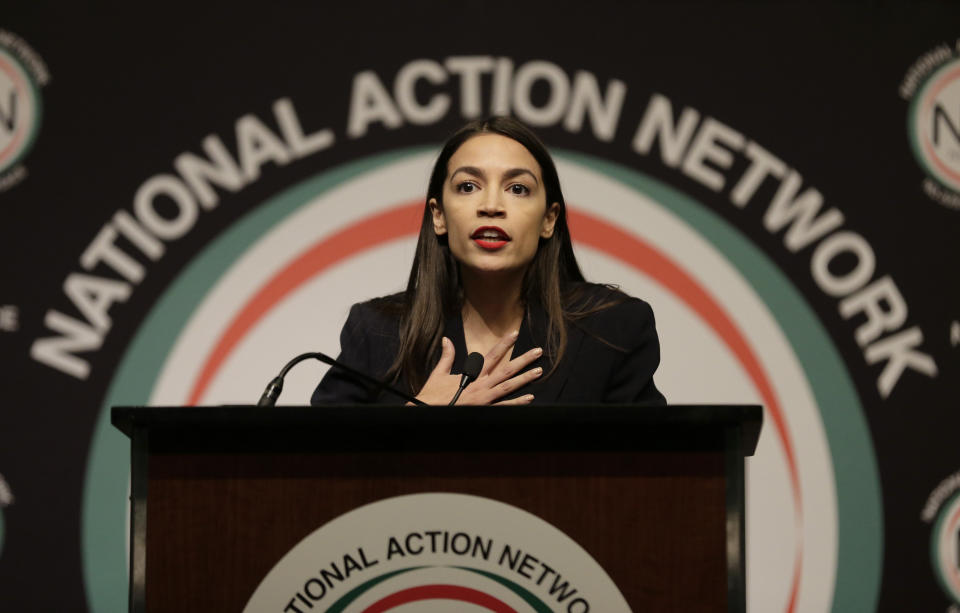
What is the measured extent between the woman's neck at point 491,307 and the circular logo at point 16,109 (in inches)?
73.2

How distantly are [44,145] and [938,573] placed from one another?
10.4 ft

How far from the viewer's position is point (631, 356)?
2.32 m

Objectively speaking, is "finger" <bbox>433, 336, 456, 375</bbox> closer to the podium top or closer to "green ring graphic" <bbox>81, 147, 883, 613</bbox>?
the podium top

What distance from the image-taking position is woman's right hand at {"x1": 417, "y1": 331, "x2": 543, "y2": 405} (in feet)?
6.57

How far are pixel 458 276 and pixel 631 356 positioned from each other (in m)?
A: 0.45

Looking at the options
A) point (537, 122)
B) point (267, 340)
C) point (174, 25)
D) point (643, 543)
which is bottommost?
point (643, 543)

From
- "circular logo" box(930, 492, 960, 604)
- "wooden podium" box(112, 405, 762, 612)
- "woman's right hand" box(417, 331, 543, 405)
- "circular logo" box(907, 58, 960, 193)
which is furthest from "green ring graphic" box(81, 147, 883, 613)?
"wooden podium" box(112, 405, 762, 612)

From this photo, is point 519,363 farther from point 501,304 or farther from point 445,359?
point 501,304

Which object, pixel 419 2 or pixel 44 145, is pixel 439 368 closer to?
pixel 419 2

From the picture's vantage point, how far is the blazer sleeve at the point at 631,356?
228 cm

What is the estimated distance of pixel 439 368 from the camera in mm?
2088

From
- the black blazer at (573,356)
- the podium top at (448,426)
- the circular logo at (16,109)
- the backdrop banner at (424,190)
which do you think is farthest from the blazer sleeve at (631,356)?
the circular logo at (16,109)

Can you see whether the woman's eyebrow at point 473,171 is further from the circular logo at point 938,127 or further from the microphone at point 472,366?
the circular logo at point 938,127

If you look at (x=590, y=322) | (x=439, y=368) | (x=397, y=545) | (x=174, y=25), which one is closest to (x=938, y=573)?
(x=590, y=322)
